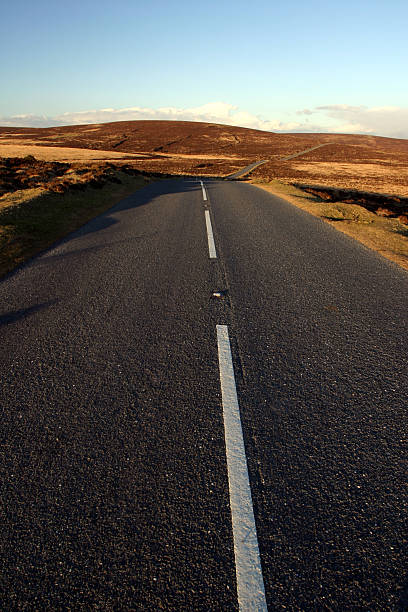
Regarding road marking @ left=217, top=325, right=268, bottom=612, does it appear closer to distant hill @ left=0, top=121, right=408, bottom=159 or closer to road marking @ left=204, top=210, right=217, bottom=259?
road marking @ left=204, top=210, right=217, bottom=259

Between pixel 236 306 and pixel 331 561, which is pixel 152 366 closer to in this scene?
pixel 236 306

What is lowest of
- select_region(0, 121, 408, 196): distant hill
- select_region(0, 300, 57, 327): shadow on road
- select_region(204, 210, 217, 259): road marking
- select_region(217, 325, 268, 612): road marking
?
select_region(217, 325, 268, 612): road marking

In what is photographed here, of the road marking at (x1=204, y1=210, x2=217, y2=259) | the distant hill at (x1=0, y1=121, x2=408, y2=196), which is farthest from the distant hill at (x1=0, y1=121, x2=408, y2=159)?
the road marking at (x1=204, y1=210, x2=217, y2=259)

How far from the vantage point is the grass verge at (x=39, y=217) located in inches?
310

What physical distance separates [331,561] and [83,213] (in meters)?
12.6

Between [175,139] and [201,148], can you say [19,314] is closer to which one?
[201,148]

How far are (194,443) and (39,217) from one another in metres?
10.0

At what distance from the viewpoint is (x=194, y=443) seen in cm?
262

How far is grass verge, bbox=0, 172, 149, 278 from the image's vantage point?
7.88 metres

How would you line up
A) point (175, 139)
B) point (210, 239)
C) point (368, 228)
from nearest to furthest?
point (210, 239), point (368, 228), point (175, 139)

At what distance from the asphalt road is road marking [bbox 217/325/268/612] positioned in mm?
43

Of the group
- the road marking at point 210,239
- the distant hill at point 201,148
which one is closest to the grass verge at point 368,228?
the road marking at point 210,239

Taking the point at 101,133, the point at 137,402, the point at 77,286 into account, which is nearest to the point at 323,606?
the point at 137,402

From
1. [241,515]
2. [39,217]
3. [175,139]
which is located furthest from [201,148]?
[241,515]
